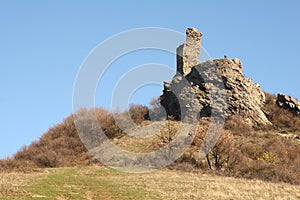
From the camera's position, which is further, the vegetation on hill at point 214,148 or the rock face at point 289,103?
the rock face at point 289,103

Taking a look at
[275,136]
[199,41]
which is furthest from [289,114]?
[199,41]

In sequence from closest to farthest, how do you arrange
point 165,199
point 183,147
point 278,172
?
point 165,199 → point 278,172 → point 183,147

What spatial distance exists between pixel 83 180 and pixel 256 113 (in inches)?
1869

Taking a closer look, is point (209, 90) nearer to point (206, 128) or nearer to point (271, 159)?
point (206, 128)

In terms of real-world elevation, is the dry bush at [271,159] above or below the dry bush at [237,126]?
below

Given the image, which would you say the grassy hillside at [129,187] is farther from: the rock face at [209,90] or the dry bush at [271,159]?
the rock face at [209,90]

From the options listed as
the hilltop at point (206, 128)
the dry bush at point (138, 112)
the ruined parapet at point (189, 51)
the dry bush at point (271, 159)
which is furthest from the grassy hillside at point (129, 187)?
the ruined parapet at point (189, 51)

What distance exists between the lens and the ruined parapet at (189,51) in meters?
85.6

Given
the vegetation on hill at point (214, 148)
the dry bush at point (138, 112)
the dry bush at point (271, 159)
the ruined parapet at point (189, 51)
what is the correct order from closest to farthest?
the dry bush at point (271, 159)
the vegetation on hill at point (214, 148)
the dry bush at point (138, 112)
the ruined parapet at point (189, 51)

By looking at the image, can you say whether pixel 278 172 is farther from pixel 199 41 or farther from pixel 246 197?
pixel 199 41

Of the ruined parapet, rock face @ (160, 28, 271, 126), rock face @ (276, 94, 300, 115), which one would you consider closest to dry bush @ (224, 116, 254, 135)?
rock face @ (160, 28, 271, 126)

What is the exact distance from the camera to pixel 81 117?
7662cm

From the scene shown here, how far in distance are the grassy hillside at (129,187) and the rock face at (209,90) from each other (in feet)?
112

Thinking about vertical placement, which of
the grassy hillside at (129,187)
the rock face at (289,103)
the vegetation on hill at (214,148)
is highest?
the rock face at (289,103)
